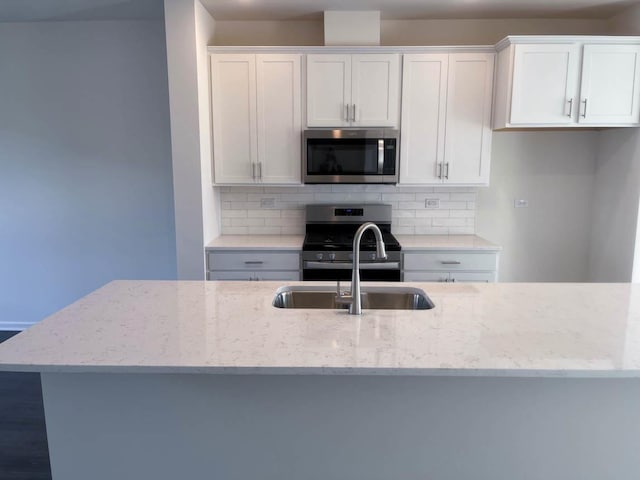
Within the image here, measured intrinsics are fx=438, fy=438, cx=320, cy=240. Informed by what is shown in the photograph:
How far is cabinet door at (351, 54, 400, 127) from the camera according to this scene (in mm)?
3338

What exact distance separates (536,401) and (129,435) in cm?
143

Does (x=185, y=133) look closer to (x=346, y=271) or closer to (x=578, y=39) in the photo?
(x=346, y=271)

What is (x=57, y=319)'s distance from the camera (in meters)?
1.68

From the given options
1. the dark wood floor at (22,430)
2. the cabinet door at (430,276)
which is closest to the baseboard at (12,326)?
the dark wood floor at (22,430)

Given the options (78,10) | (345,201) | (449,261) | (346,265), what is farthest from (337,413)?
(78,10)

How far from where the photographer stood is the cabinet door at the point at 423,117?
3.35 metres

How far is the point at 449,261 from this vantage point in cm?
331

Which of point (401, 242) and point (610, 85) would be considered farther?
point (401, 242)

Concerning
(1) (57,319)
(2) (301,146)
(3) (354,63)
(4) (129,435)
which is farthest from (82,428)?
(3) (354,63)

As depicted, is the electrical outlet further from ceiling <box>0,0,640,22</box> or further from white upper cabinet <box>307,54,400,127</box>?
ceiling <box>0,0,640,22</box>

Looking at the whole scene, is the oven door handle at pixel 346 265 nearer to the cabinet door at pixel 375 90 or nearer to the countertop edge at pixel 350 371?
the cabinet door at pixel 375 90

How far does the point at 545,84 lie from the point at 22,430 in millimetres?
4105

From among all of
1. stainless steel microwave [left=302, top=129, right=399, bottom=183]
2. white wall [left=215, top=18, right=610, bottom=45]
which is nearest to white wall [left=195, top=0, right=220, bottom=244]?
white wall [left=215, top=18, right=610, bottom=45]

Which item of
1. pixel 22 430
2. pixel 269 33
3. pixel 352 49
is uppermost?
pixel 269 33
